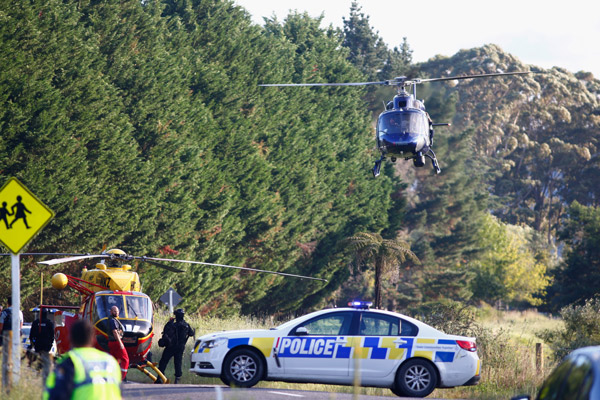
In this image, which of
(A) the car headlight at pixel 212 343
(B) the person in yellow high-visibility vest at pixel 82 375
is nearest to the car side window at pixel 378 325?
(A) the car headlight at pixel 212 343

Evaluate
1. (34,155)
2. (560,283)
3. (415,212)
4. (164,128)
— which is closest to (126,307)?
(34,155)

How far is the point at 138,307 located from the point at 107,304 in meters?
0.73

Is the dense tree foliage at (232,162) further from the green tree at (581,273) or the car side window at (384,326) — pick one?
the car side window at (384,326)

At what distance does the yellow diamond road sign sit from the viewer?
11.3 m

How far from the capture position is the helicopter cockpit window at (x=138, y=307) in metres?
19.6

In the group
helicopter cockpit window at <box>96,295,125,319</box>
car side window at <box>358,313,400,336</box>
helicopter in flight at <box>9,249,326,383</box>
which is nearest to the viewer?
car side window at <box>358,313,400,336</box>

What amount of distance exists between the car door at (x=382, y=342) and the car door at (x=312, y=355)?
10.3 inches

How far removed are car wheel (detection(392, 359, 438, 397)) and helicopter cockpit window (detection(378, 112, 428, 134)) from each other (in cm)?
1089

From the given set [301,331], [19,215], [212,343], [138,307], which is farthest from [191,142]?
[19,215]

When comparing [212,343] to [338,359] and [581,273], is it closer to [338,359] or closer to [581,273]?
[338,359]

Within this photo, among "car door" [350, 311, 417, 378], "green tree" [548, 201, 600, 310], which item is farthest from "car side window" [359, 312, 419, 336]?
"green tree" [548, 201, 600, 310]

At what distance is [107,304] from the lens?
19.4m

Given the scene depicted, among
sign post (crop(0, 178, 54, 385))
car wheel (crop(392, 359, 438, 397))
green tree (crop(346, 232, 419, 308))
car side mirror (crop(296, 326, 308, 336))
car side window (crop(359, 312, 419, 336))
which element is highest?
green tree (crop(346, 232, 419, 308))

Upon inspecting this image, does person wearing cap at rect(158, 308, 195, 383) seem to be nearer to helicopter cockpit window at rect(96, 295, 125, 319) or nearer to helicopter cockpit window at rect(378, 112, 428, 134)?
helicopter cockpit window at rect(96, 295, 125, 319)
